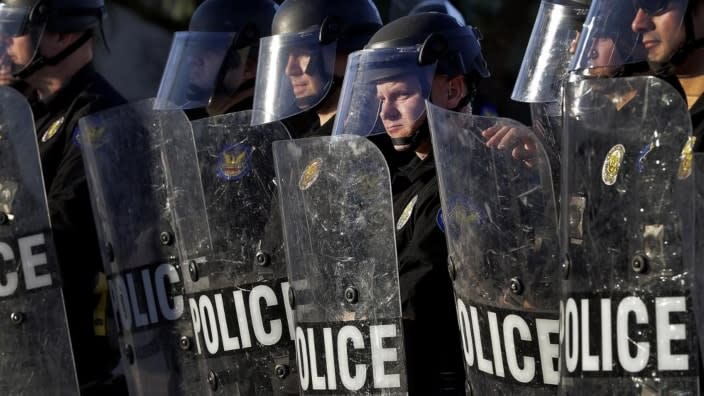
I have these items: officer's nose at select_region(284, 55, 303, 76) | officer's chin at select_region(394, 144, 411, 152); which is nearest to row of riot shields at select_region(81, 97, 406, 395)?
officer's chin at select_region(394, 144, 411, 152)

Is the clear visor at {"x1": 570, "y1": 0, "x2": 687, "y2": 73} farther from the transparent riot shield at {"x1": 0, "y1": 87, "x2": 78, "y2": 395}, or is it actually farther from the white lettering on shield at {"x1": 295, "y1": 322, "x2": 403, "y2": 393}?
the transparent riot shield at {"x1": 0, "y1": 87, "x2": 78, "y2": 395}

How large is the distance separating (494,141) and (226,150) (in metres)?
1.23

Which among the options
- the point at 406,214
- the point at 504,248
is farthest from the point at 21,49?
the point at 504,248

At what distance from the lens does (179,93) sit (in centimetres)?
527

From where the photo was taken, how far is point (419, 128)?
4180 mm

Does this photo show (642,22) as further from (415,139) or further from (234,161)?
(234,161)

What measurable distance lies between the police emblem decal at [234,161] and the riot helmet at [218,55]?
949 millimetres

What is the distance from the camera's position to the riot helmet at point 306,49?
16.2 feet

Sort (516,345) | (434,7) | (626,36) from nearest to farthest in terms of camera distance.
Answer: (516,345) → (626,36) → (434,7)

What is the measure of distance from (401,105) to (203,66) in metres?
1.42

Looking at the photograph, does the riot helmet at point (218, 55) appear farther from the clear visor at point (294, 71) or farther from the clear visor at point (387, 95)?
the clear visor at point (387, 95)

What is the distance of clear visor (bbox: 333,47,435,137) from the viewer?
420cm

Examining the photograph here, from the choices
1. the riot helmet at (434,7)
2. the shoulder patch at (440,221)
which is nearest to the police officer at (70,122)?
the riot helmet at (434,7)

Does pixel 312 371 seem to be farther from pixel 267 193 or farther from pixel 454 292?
pixel 267 193
